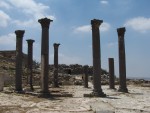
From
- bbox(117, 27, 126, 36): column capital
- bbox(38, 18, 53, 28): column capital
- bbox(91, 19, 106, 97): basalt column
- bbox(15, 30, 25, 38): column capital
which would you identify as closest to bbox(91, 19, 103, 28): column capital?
bbox(91, 19, 106, 97): basalt column

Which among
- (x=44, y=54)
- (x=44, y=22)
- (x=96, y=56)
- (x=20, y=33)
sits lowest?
(x=96, y=56)

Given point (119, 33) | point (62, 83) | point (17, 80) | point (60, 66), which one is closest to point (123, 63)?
point (119, 33)

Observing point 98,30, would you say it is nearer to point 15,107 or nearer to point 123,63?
point 123,63

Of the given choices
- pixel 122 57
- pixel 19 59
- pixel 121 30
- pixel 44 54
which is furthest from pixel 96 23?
pixel 19 59

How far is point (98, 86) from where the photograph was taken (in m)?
19.0

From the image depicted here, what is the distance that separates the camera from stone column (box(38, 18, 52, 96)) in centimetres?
1892

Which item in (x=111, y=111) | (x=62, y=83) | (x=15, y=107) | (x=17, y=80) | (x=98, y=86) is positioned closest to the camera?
(x=111, y=111)

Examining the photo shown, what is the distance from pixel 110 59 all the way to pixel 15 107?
15551mm

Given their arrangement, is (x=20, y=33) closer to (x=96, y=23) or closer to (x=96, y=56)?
(x=96, y=23)

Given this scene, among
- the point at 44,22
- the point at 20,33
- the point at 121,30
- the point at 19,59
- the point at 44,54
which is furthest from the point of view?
the point at 121,30

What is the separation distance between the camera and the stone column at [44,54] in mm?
18922

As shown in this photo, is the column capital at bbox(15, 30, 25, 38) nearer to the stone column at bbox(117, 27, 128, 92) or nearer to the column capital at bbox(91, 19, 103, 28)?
the column capital at bbox(91, 19, 103, 28)

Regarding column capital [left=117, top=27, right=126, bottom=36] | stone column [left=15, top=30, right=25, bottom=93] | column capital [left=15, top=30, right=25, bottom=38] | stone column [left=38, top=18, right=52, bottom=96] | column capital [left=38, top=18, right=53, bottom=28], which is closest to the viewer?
stone column [left=38, top=18, right=52, bottom=96]

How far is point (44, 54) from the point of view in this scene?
62.7 feet
